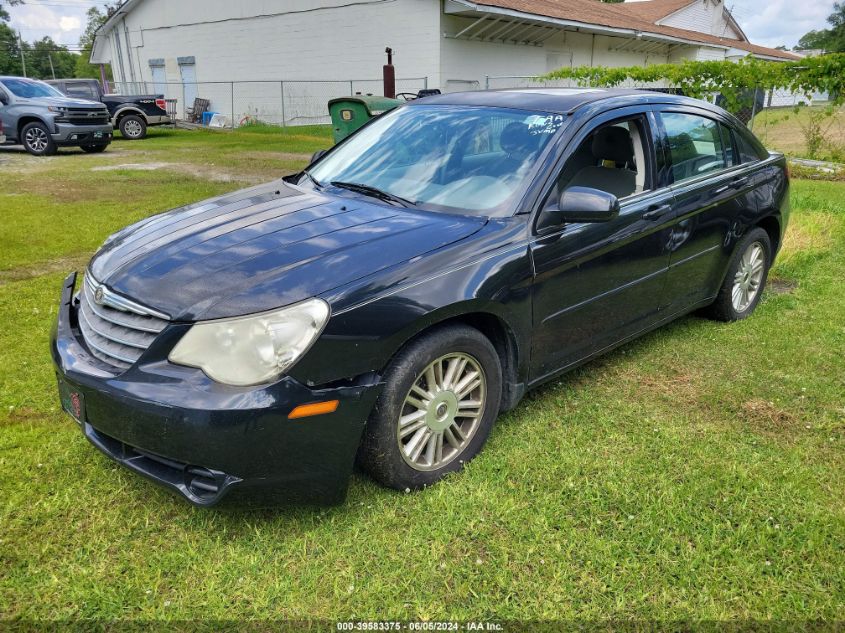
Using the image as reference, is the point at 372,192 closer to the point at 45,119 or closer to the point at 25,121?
the point at 45,119

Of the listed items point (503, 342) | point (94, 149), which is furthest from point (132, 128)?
point (503, 342)

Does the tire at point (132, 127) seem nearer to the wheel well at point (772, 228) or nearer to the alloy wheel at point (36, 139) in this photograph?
the alloy wheel at point (36, 139)

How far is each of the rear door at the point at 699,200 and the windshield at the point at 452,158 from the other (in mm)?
999

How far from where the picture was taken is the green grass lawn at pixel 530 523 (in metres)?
2.37

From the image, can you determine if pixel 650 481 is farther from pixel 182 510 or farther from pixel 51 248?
pixel 51 248

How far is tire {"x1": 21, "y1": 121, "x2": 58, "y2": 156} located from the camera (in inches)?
592

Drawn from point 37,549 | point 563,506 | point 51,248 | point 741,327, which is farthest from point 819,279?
point 51,248

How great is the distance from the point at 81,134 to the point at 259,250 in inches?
577

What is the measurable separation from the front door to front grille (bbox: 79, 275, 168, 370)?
170cm

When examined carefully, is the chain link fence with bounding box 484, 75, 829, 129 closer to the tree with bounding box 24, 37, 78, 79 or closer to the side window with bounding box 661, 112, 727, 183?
the side window with bounding box 661, 112, 727, 183

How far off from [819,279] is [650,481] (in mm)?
4058

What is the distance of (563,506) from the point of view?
286cm

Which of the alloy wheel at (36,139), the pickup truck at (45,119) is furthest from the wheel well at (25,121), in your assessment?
the alloy wheel at (36,139)

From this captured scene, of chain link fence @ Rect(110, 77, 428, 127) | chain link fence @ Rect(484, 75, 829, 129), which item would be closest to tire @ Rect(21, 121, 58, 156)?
chain link fence @ Rect(110, 77, 428, 127)
